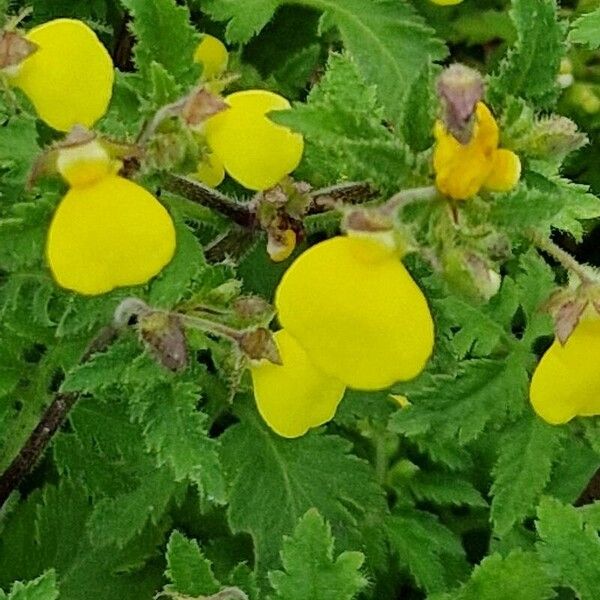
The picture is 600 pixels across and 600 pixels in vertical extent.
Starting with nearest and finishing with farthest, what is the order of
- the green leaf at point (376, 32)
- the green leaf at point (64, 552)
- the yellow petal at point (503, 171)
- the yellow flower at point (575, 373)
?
the yellow petal at point (503, 171)
the yellow flower at point (575, 373)
the green leaf at point (376, 32)
the green leaf at point (64, 552)

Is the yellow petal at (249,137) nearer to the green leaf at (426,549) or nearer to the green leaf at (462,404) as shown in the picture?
the green leaf at (462,404)

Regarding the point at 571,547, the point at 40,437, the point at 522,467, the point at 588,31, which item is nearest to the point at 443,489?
the point at 522,467

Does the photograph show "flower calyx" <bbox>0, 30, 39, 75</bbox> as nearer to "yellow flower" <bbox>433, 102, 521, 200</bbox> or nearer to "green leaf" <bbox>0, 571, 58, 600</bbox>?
"yellow flower" <bbox>433, 102, 521, 200</bbox>

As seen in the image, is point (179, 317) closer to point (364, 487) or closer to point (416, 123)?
point (416, 123)

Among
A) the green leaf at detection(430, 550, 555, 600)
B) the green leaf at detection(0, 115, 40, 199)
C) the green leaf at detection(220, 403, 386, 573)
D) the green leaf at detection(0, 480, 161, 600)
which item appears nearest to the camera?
→ the green leaf at detection(0, 115, 40, 199)

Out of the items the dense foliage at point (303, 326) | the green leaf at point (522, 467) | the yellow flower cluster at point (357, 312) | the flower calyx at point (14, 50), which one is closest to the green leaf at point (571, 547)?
the dense foliage at point (303, 326)

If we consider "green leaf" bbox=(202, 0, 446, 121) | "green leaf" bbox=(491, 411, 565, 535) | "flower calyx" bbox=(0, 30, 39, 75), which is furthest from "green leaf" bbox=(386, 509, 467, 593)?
"flower calyx" bbox=(0, 30, 39, 75)

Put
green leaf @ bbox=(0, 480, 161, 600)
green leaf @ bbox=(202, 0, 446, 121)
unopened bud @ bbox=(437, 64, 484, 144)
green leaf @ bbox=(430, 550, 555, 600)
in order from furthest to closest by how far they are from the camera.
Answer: green leaf @ bbox=(0, 480, 161, 600)
green leaf @ bbox=(202, 0, 446, 121)
green leaf @ bbox=(430, 550, 555, 600)
unopened bud @ bbox=(437, 64, 484, 144)
